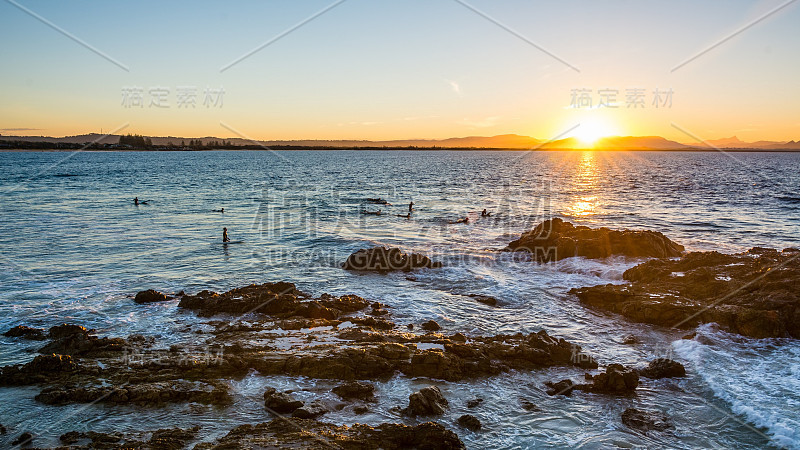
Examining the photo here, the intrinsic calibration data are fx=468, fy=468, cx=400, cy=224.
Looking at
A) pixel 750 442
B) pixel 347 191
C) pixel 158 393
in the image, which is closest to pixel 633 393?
pixel 750 442

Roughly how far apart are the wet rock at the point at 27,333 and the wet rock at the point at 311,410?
8.73 metres

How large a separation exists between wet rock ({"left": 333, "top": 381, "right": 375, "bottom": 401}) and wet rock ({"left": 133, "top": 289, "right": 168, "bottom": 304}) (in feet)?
31.3

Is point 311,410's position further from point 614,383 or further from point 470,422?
point 614,383

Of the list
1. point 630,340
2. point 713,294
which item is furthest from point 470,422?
point 713,294

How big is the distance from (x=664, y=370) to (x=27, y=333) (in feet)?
55.7

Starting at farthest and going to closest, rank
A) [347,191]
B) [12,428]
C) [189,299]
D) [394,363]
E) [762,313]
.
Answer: [347,191], [189,299], [762,313], [394,363], [12,428]

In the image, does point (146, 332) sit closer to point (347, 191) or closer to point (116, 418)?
point (116, 418)

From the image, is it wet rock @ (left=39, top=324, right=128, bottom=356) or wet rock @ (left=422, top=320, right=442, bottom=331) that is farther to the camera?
wet rock @ (left=422, top=320, right=442, bottom=331)

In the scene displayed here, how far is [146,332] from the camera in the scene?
13.6 metres

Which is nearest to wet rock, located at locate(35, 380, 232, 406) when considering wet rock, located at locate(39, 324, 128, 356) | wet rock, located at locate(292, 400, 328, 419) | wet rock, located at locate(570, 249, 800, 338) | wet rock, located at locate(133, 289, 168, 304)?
wet rock, located at locate(292, 400, 328, 419)

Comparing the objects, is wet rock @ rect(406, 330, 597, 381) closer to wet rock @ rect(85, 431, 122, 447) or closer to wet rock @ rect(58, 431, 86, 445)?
wet rock @ rect(85, 431, 122, 447)

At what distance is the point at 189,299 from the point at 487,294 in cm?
1079

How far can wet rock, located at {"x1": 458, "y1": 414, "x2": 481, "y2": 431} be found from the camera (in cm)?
893

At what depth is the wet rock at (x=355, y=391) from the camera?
9.99 meters
